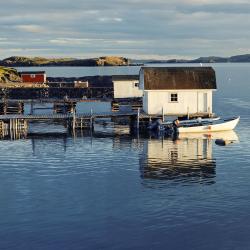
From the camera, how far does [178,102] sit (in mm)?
61875

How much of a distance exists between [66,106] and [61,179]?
130 feet

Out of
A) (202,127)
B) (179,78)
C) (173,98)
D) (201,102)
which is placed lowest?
(202,127)

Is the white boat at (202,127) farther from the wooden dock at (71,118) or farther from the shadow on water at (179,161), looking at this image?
the wooden dock at (71,118)

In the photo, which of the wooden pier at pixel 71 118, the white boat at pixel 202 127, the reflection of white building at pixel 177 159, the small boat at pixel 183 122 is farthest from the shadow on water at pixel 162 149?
the wooden pier at pixel 71 118

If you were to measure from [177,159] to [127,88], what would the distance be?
1194 inches

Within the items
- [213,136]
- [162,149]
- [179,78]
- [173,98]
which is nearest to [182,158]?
[162,149]

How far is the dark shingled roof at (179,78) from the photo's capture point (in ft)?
202

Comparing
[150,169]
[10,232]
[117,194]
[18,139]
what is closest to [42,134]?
[18,139]

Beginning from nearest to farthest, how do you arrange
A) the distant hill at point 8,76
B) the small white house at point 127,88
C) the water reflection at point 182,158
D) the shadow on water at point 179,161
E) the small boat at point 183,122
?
the shadow on water at point 179,161
the water reflection at point 182,158
the small boat at point 183,122
the small white house at point 127,88
the distant hill at point 8,76

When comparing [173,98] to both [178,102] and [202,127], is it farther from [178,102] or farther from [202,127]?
[202,127]

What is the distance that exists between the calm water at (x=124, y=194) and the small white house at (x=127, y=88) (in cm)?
2035

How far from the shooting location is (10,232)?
95.2 feet

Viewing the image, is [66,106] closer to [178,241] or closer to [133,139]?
[133,139]

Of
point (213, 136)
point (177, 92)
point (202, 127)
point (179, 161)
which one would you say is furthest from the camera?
point (177, 92)
